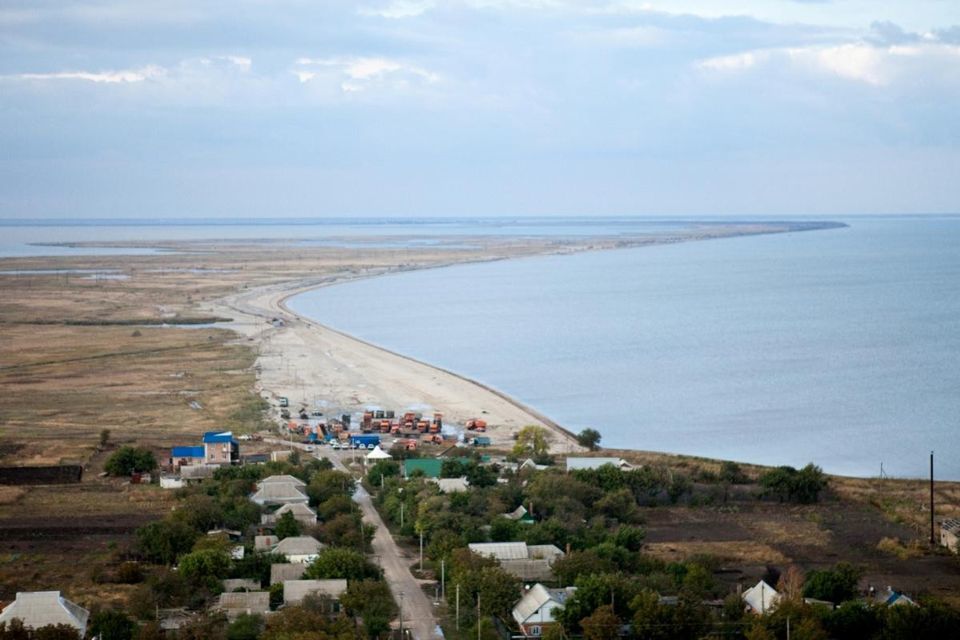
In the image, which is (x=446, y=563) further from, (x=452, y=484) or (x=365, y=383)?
(x=365, y=383)

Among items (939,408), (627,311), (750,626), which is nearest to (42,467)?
(750,626)

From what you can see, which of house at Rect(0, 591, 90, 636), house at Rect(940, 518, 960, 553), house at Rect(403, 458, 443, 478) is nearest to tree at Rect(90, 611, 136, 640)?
house at Rect(0, 591, 90, 636)

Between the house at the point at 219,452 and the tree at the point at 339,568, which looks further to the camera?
the house at the point at 219,452

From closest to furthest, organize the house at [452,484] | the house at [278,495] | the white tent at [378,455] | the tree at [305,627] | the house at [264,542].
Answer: the tree at [305,627] → the house at [264,542] → the house at [278,495] → the house at [452,484] → the white tent at [378,455]

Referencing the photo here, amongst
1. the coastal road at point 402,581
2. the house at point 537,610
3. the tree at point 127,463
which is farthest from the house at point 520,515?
the tree at point 127,463

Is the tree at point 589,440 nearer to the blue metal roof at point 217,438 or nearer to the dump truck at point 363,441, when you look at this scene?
the dump truck at point 363,441

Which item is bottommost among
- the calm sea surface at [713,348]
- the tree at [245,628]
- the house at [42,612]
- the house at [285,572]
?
the calm sea surface at [713,348]

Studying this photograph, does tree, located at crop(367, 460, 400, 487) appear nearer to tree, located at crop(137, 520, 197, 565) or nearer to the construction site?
the construction site
